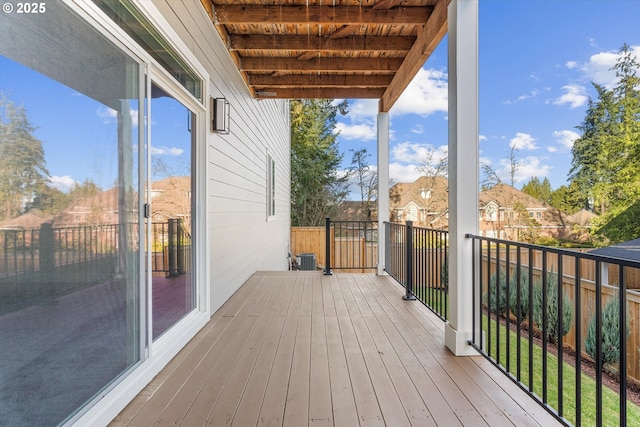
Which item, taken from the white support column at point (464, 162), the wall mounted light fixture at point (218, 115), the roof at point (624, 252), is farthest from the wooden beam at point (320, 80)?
the roof at point (624, 252)

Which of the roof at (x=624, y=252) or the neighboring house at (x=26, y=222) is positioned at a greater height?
the neighboring house at (x=26, y=222)

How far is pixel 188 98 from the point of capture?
9.21ft

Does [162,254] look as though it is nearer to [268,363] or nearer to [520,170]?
[268,363]

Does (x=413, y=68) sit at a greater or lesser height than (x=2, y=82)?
greater

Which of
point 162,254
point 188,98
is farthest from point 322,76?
point 162,254

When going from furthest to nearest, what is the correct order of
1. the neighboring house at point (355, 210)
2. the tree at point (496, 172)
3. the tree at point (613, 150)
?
the neighboring house at point (355, 210)
the tree at point (496, 172)
the tree at point (613, 150)

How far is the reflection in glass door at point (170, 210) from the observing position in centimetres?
225

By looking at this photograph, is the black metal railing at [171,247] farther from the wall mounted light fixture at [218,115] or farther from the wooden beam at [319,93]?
the wooden beam at [319,93]

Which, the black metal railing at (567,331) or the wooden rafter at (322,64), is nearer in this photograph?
the black metal railing at (567,331)

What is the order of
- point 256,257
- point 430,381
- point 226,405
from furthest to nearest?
point 256,257 < point 430,381 < point 226,405

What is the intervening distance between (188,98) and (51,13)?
4.86ft

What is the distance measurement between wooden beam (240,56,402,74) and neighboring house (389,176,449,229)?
19.0 ft

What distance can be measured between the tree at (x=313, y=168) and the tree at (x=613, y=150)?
7.90m

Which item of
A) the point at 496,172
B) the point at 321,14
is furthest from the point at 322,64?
the point at 496,172
